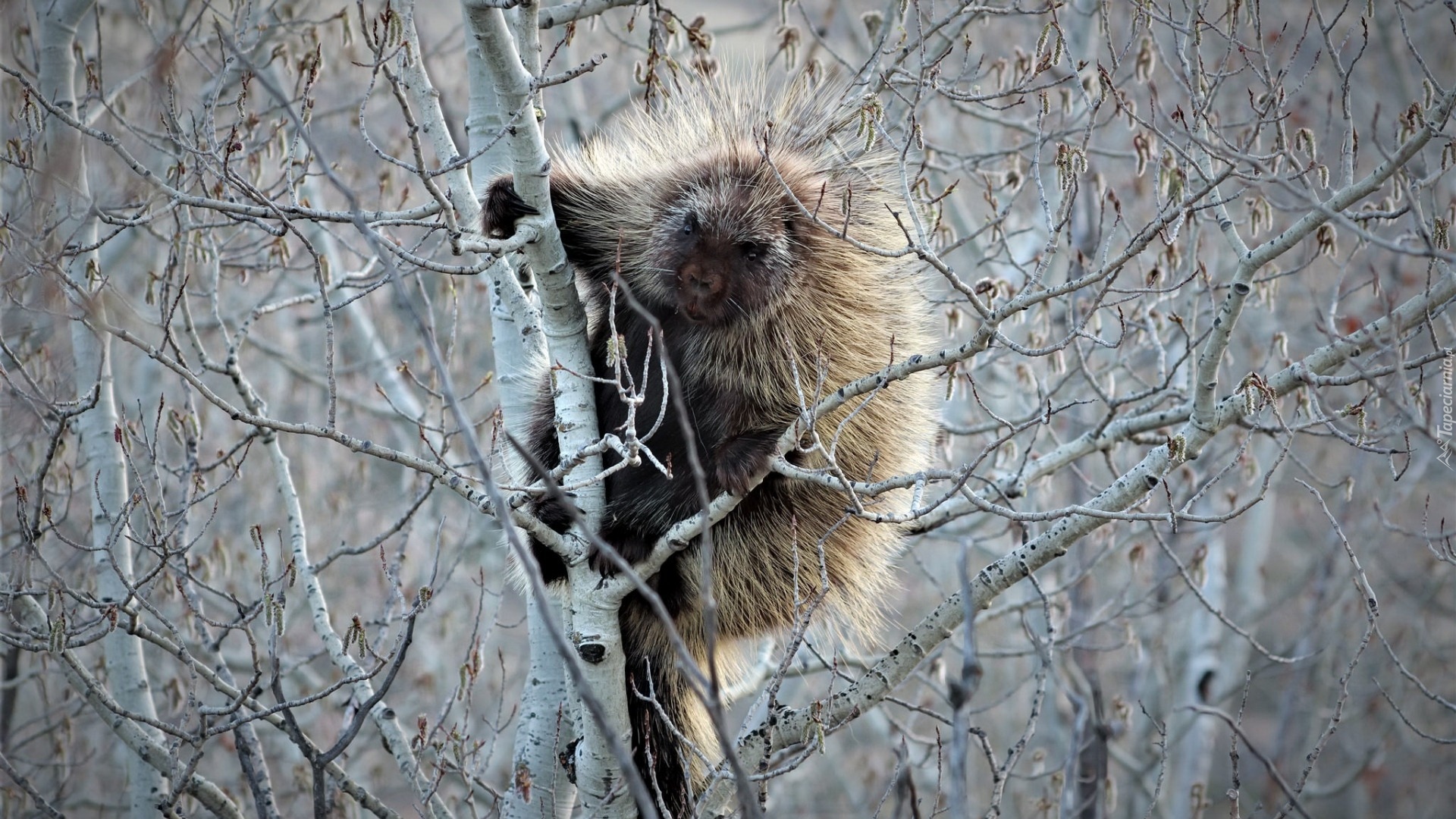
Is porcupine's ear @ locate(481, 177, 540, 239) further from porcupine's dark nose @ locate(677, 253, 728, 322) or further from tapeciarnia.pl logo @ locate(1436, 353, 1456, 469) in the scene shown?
tapeciarnia.pl logo @ locate(1436, 353, 1456, 469)

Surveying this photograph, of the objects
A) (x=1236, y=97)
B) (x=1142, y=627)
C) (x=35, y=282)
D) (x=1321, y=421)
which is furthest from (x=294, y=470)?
(x=1236, y=97)

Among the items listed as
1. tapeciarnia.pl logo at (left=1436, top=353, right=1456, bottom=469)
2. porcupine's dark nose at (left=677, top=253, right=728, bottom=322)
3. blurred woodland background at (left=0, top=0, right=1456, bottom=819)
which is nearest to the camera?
tapeciarnia.pl logo at (left=1436, top=353, right=1456, bottom=469)

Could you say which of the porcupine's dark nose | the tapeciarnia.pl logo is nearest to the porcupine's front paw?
the porcupine's dark nose

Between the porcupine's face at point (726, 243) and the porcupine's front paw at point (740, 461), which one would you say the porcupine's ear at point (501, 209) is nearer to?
the porcupine's face at point (726, 243)

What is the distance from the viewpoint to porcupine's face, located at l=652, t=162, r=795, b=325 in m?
3.77

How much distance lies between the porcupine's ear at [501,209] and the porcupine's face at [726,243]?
21.7 inches

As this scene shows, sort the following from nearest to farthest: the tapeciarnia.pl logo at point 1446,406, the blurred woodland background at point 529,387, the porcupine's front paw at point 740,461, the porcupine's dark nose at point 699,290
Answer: the tapeciarnia.pl logo at point 1446,406 < the blurred woodland background at point 529,387 < the porcupine's front paw at point 740,461 < the porcupine's dark nose at point 699,290

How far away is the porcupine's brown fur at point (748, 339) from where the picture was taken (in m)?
3.77

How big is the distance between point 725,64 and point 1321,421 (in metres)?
2.50

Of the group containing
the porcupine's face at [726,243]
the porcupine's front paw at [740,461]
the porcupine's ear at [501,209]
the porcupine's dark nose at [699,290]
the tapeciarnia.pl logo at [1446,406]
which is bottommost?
the tapeciarnia.pl logo at [1446,406]

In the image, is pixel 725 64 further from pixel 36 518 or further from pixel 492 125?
pixel 36 518

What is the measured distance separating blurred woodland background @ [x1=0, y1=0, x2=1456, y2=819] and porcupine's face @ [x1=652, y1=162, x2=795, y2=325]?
44 centimetres

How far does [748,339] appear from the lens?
13.2 ft

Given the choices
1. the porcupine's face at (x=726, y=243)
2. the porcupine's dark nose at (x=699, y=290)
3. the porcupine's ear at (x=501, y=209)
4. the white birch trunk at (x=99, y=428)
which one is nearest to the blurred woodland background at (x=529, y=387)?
the white birch trunk at (x=99, y=428)
